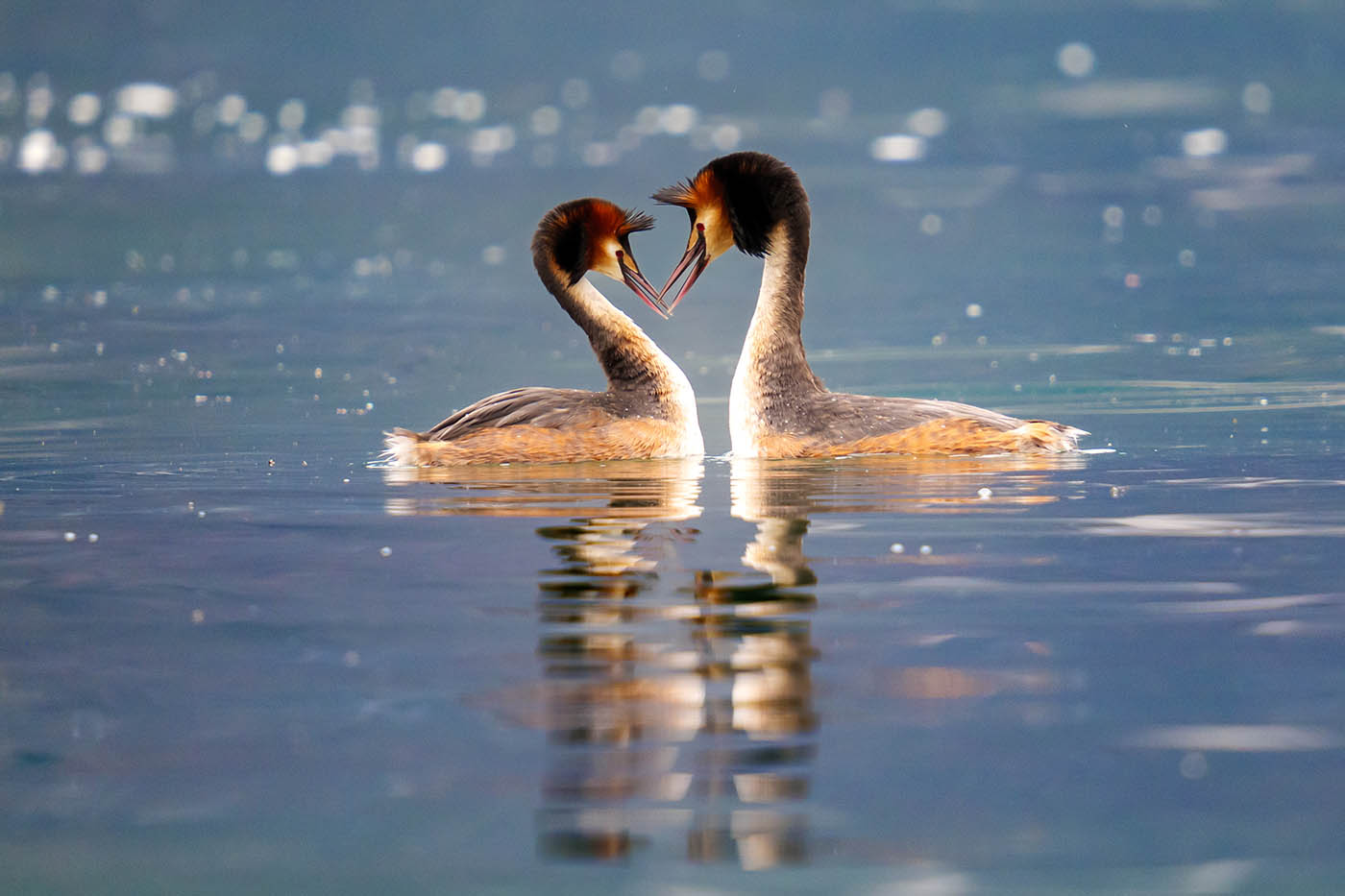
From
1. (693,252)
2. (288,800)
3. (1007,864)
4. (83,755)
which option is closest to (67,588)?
(83,755)

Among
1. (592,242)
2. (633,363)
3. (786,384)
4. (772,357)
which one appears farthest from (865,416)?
(592,242)

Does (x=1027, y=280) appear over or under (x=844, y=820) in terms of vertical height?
over

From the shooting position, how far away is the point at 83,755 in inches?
207

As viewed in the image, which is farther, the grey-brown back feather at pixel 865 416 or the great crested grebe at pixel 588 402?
the great crested grebe at pixel 588 402

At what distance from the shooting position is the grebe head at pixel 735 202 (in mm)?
12016

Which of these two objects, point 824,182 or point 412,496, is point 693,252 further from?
point 824,182

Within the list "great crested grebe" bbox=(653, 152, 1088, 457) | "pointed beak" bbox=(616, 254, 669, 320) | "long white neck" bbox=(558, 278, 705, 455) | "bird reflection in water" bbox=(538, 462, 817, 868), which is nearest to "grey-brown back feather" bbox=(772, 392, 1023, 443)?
"great crested grebe" bbox=(653, 152, 1088, 457)

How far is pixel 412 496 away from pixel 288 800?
18.0 feet

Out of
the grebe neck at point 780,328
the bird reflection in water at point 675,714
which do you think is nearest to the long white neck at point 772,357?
the grebe neck at point 780,328

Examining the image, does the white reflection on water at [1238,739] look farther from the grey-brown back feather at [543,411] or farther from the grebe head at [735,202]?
the grebe head at [735,202]

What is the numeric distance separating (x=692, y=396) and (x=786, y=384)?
0.65m

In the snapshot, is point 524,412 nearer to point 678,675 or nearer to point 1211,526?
point 1211,526

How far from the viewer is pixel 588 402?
11.7 meters

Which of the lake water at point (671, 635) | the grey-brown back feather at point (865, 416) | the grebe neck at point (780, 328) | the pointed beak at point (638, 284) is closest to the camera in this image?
the lake water at point (671, 635)
